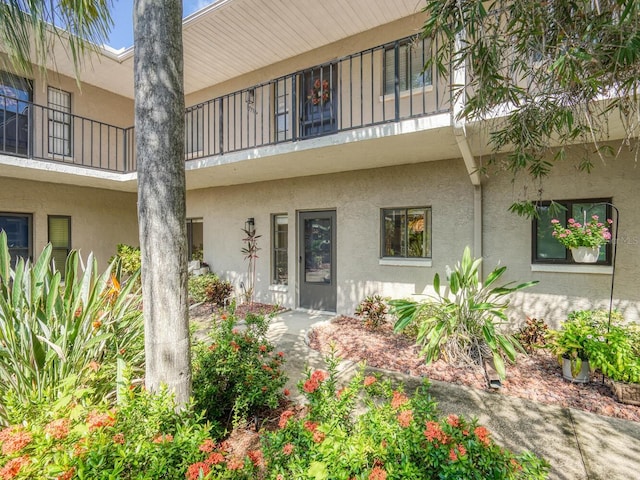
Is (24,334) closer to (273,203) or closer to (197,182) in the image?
(273,203)

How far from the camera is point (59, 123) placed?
8.84m

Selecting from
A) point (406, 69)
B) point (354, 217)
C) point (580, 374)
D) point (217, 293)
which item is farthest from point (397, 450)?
point (217, 293)

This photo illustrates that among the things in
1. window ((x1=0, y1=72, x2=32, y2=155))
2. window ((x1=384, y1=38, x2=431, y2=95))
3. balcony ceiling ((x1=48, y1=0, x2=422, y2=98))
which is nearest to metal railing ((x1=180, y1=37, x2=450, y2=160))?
window ((x1=384, y1=38, x2=431, y2=95))

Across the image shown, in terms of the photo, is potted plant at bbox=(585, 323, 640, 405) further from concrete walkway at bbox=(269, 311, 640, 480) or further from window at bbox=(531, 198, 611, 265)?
window at bbox=(531, 198, 611, 265)

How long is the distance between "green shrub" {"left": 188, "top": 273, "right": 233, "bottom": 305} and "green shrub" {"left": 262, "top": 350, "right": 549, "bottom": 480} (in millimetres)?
6715

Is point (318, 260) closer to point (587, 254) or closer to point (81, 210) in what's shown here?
point (587, 254)

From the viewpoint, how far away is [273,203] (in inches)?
324

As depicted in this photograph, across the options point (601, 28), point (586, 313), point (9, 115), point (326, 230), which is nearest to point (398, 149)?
point (326, 230)

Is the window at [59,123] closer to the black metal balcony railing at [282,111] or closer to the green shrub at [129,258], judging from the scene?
the black metal balcony railing at [282,111]

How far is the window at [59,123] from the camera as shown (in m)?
8.70

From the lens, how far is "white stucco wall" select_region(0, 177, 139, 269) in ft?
26.8

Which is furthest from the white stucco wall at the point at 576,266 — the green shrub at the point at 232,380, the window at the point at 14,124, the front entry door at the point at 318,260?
the window at the point at 14,124

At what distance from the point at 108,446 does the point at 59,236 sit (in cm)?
1001

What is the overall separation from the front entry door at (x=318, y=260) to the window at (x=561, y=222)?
4.00m
